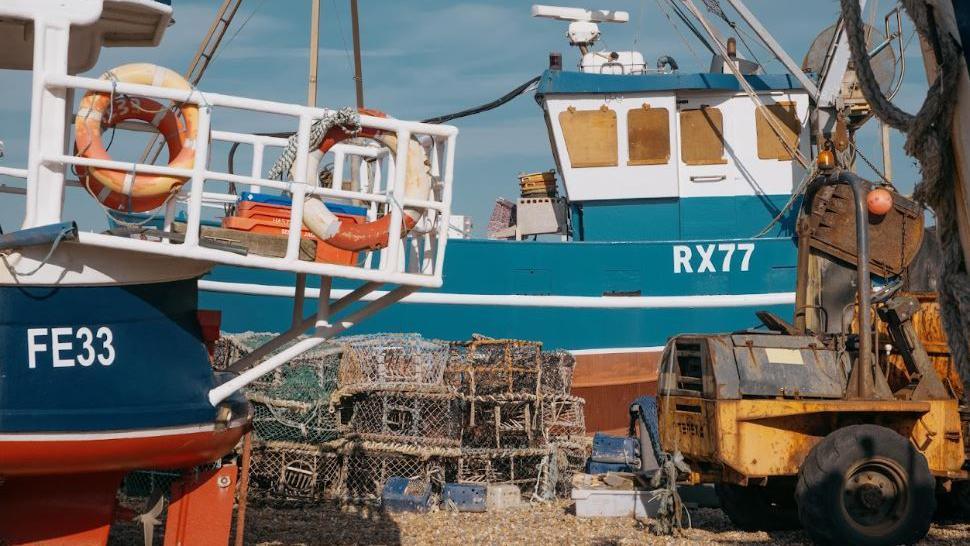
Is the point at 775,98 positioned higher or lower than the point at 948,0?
higher

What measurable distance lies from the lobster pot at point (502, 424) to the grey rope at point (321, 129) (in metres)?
4.13

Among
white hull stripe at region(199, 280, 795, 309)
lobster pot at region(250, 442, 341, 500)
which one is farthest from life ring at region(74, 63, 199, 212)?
white hull stripe at region(199, 280, 795, 309)

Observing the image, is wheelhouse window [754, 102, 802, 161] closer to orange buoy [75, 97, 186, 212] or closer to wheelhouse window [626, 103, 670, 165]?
wheelhouse window [626, 103, 670, 165]

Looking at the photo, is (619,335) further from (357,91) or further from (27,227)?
(27,227)

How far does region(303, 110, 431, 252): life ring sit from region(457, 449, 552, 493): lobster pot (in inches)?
148

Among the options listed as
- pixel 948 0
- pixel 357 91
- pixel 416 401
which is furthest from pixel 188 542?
pixel 357 91

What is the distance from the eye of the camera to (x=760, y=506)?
8516 millimetres

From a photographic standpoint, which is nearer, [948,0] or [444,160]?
[948,0]

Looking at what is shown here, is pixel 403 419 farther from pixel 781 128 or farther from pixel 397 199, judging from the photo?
pixel 781 128

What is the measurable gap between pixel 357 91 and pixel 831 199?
7.61 metres

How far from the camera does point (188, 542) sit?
652cm

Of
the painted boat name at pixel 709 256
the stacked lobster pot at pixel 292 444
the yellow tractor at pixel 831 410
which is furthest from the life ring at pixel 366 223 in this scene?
the painted boat name at pixel 709 256

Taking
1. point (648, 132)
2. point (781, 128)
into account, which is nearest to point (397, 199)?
point (648, 132)

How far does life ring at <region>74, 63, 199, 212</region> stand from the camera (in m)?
6.00
